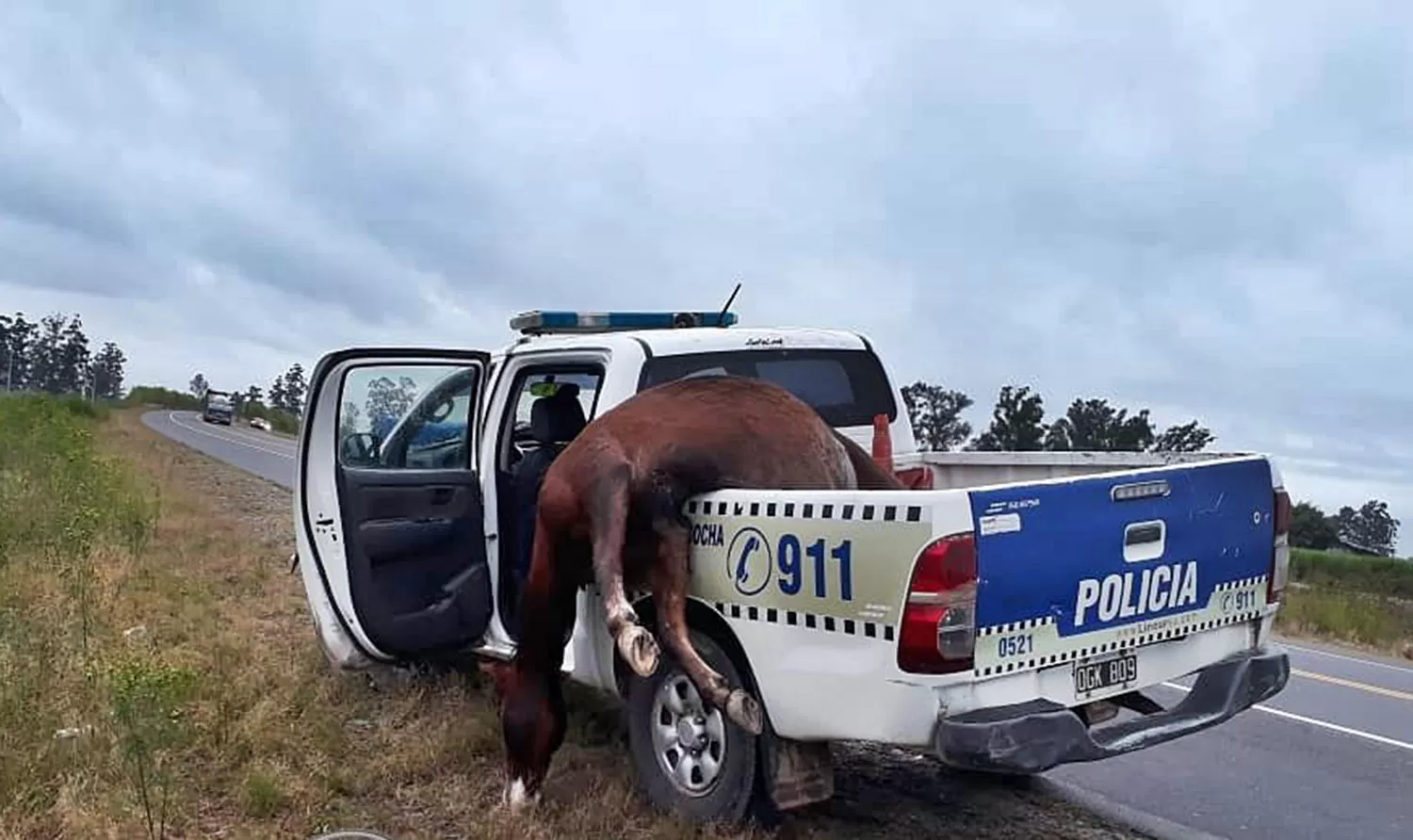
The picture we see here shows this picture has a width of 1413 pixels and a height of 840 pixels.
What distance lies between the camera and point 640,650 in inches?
157

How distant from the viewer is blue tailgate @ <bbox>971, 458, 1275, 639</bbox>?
380cm

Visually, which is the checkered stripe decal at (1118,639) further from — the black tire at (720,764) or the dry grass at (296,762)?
the dry grass at (296,762)

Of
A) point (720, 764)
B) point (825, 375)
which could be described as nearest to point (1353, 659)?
point (825, 375)

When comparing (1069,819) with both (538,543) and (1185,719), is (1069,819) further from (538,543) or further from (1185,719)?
(538,543)

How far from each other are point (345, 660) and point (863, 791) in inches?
105

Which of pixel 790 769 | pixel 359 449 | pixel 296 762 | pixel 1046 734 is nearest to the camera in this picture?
pixel 1046 734

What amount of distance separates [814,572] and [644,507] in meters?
0.79

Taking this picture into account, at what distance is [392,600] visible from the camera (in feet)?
19.8

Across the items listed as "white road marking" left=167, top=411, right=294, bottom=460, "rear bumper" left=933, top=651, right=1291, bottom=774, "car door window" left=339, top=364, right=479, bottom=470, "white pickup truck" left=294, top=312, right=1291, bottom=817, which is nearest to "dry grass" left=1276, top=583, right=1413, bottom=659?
"white pickup truck" left=294, top=312, right=1291, bottom=817

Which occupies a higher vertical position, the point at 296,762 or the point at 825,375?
the point at 825,375

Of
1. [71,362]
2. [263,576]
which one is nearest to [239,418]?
[71,362]

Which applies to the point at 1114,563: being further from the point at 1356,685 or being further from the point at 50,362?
the point at 50,362

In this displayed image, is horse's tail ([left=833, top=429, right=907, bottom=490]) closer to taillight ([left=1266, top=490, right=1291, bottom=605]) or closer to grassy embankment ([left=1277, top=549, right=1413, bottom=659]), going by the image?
taillight ([left=1266, top=490, right=1291, bottom=605])

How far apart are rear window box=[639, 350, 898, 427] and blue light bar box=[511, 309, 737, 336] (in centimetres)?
79
